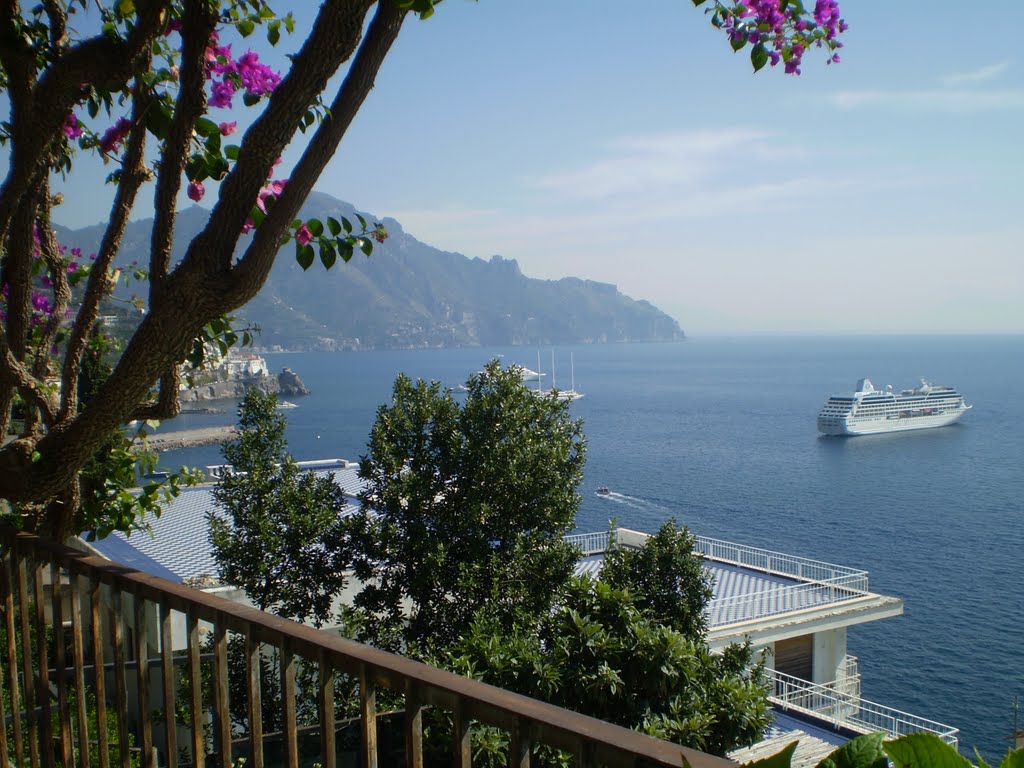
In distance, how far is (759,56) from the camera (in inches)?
81.3

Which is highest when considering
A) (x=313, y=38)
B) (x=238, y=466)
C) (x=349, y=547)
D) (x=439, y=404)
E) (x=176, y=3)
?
(x=176, y=3)

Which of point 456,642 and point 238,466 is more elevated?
point 238,466

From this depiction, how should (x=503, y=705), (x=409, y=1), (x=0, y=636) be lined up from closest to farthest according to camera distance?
(x=503, y=705)
(x=409, y=1)
(x=0, y=636)

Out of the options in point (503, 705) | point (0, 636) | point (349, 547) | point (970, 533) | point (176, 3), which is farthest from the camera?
point (970, 533)

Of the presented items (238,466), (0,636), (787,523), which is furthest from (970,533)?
(0,636)

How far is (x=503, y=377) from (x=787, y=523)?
2594 centimetres

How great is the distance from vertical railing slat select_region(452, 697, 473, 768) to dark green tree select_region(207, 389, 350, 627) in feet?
30.7

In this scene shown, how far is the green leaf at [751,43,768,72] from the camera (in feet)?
6.70

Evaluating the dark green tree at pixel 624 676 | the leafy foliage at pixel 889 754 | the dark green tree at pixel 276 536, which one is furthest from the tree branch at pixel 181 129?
the dark green tree at pixel 276 536

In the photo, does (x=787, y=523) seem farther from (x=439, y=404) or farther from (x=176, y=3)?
(x=176, y=3)

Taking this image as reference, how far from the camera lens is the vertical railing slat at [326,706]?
134cm

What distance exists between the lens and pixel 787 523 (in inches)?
1337

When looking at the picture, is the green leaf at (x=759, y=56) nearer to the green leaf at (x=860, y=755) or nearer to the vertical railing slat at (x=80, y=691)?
the green leaf at (x=860, y=755)

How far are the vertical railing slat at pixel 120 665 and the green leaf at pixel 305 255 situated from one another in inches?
29.4
